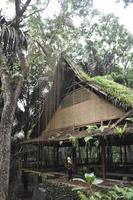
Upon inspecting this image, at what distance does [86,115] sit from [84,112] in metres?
0.23

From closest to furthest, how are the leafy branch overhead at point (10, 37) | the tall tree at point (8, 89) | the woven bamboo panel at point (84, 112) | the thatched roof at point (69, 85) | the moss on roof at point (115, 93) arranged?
the moss on roof at point (115, 93)
the leafy branch overhead at point (10, 37)
the thatched roof at point (69, 85)
the woven bamboo panel at point (84, 112)
the tall tree at point (8, 89)

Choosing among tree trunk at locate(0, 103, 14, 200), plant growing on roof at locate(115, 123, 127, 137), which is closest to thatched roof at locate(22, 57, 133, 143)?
plant growing on roof at locate(115, 123, 127, 137)

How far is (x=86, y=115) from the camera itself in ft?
39.7

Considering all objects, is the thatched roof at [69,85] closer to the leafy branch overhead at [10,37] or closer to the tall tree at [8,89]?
the tall tree at [8,89]

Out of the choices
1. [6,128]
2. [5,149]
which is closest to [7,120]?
[6,128]

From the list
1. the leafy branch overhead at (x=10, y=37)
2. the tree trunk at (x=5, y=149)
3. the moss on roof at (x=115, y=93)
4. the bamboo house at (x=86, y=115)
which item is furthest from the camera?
the tree trunk at (x=5, y=149)

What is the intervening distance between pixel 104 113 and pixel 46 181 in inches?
132

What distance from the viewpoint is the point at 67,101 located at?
13.7 metres

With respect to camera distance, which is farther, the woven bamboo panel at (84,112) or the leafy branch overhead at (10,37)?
the woven bamboo panel at (84,112)

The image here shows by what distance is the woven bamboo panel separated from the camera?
11.0m

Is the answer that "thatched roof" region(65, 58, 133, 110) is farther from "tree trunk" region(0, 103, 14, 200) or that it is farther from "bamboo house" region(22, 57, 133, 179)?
"tree trunk" region(0, 103, 14, 200)

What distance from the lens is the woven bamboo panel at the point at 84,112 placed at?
10984mm

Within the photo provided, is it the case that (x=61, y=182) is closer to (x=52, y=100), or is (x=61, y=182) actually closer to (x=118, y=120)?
(x=118, y=120)

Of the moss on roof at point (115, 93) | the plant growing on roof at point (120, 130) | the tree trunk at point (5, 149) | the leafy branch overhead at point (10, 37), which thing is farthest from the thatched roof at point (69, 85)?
the leafy branch overhead at point (10, 37)
